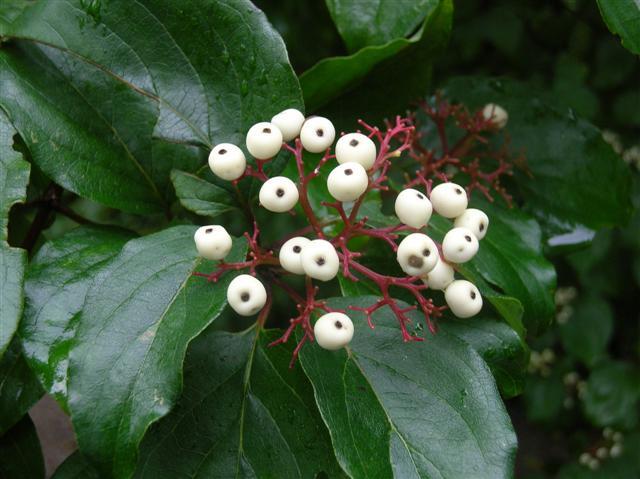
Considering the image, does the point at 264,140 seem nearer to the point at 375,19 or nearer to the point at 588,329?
the point at 375,19

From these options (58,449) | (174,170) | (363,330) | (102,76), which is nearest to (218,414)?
(363,330)

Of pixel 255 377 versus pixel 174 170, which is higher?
pixel 174 170

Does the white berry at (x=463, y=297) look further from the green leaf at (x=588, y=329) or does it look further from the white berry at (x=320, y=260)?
the green leaf at (x=588, y=329)

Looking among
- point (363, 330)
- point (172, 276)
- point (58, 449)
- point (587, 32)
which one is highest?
point (172, 276)

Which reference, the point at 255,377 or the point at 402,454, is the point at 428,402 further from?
the point at 255,377

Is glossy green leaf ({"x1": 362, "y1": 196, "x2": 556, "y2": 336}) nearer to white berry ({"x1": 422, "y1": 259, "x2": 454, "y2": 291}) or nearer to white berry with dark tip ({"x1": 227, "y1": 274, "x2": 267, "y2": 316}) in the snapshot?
white berry ({"x1": 422, "y1": 259, "x2": 454, "y2": 291})
